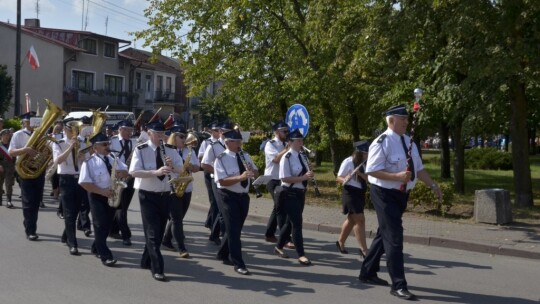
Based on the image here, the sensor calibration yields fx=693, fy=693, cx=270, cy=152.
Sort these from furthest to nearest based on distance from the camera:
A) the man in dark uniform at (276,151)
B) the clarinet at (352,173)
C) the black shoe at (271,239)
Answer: the black shoe at (271,239)
the man in dark uniform at (276,151)
the clarinet at (352,173)

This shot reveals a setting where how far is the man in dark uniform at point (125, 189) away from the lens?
10.9 m

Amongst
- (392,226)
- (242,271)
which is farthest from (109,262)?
(392,226)

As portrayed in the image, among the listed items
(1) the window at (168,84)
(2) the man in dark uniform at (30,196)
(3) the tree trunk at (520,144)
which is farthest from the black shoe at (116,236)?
(1) the window at (168,84)

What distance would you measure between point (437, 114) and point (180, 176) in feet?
31.9

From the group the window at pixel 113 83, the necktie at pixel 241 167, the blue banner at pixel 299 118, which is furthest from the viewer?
the window at pixel 113 83

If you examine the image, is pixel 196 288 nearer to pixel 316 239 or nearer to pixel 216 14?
pixel 316 239

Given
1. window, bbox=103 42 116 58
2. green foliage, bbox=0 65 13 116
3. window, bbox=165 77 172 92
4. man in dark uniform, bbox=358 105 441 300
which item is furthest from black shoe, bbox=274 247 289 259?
window, bbox=165 77 172 92

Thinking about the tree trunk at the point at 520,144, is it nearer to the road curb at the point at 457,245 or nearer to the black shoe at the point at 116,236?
the road curb at the point at 457,245

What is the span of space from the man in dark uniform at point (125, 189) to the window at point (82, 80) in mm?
41663

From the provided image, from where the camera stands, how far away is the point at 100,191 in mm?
8812

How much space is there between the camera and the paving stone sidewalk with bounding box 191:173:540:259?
10.9m

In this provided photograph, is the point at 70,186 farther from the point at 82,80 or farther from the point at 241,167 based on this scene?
the point at 82,80

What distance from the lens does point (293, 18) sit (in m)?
20.0

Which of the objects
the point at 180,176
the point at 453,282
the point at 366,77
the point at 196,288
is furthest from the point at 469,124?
the point at 196,288
